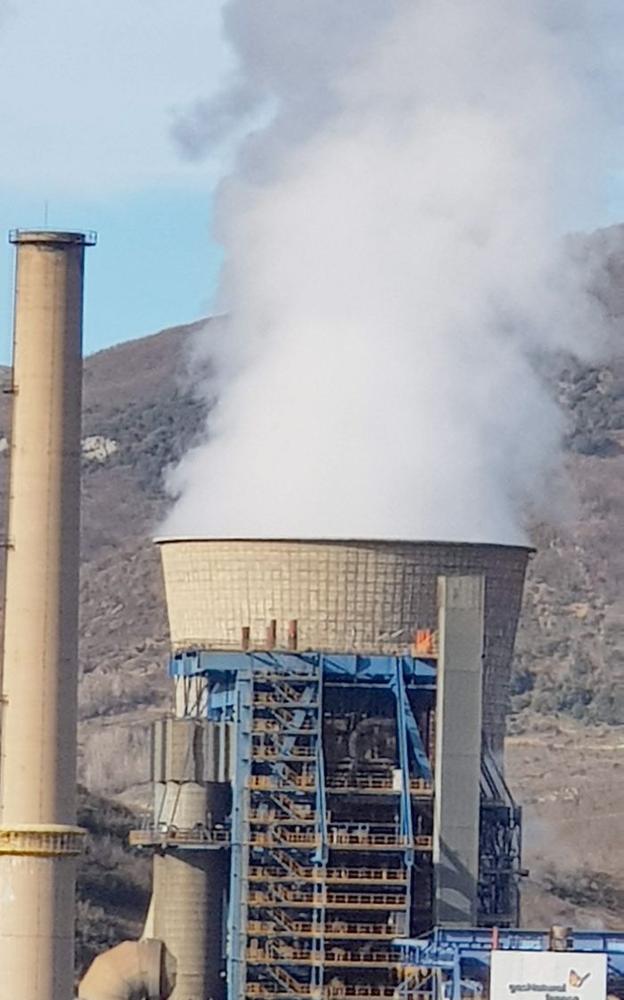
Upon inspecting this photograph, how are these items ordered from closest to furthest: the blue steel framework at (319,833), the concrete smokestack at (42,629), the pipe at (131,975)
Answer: the concrete smokestack at (42,629) < the blue steel framework at (319,833) < the pipe at (131,975)

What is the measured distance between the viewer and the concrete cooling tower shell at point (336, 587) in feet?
169

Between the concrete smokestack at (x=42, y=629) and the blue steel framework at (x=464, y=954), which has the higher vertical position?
the concrete smokestack at (x=42, y=629)

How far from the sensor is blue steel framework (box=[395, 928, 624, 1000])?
1913 inches

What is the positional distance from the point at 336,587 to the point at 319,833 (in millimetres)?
3972

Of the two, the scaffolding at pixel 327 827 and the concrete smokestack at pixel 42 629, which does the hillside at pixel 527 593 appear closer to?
the scaffolding at pixel 327 827

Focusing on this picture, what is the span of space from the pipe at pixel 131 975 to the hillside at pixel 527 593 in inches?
1323

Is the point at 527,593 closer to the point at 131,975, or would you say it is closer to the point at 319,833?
the point at 131,975

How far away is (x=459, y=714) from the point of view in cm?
5138

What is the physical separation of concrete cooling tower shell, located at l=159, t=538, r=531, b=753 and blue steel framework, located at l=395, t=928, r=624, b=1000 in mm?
4991

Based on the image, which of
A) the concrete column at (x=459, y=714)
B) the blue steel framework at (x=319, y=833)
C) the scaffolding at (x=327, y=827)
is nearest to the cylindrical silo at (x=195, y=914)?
the scaffolding at (x=327, y=827)

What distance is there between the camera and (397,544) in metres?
51.5

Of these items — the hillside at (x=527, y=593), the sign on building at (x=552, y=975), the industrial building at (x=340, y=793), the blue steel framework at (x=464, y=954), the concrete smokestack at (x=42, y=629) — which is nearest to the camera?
the concrete smokestack at (x=42, y=629)

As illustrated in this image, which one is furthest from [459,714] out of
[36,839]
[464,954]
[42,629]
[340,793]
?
[36,839]

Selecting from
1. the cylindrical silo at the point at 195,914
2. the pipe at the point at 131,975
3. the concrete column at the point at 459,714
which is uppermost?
the concrete column at the point at 459,714
